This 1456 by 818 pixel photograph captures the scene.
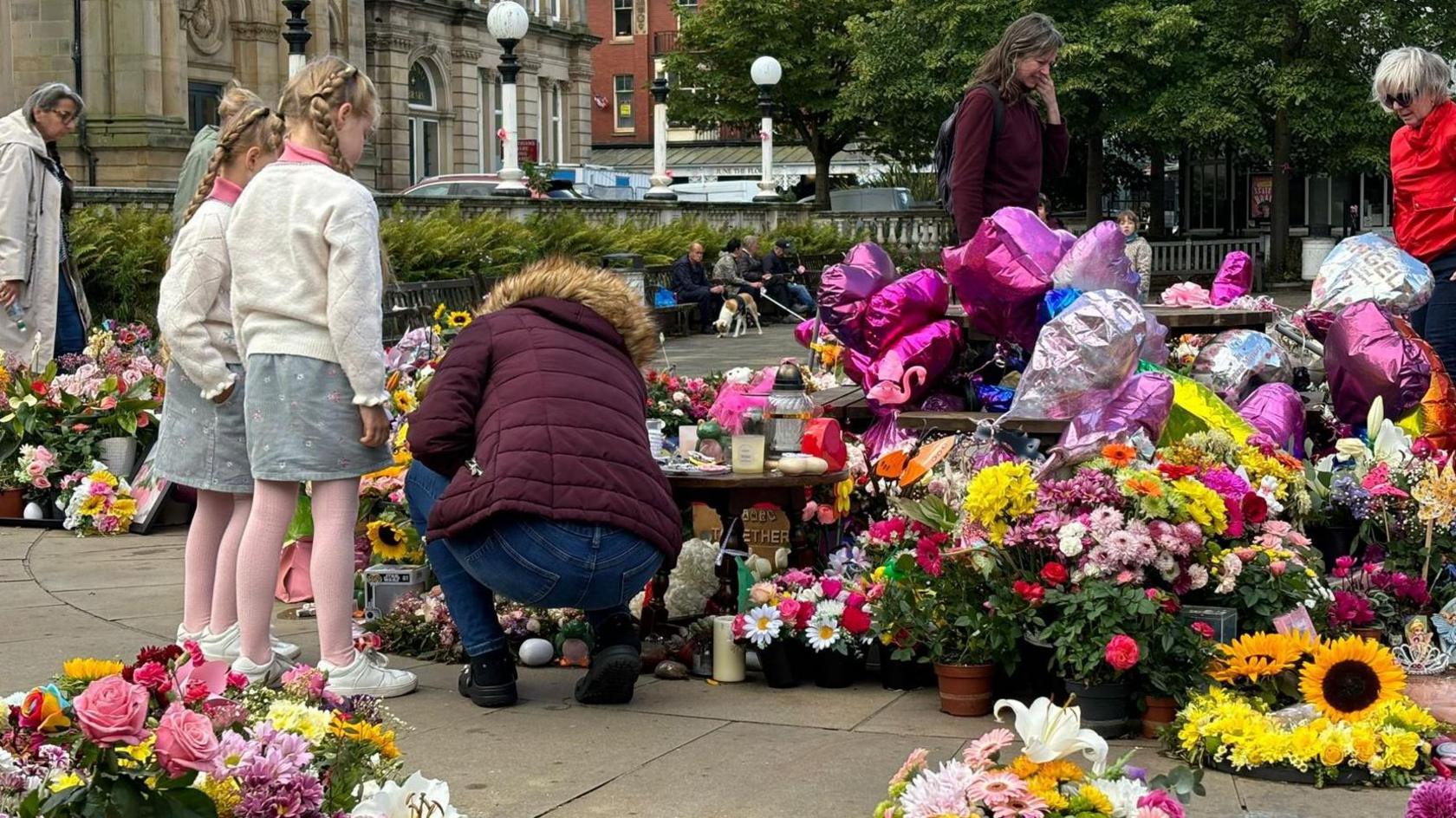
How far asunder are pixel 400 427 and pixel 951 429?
2387mm

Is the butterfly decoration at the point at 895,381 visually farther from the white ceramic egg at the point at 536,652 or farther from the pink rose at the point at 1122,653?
the pink rose at the point at 1122,653

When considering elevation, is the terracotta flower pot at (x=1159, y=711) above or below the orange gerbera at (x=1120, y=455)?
below

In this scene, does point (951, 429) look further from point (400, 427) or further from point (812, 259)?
point (812, 259)

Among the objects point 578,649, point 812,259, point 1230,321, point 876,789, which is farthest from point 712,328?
point 876,789

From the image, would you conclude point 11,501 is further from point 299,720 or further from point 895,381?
point 299,720

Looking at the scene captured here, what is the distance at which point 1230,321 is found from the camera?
827cm

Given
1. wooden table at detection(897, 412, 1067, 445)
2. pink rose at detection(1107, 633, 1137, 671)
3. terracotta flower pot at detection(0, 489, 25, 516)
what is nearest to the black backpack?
wooden table at detection(897, 412, 1067, 445)

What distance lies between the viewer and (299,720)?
3.57 m

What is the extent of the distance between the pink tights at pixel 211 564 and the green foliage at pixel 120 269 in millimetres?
8499

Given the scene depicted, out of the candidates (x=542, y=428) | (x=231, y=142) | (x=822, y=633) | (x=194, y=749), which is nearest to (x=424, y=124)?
(x=231, y=142)

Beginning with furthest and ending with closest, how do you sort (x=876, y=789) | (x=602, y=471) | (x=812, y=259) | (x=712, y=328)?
1. (x=812, y=259)
2. (x=712, y=328)
3. (x=602, y=471)
4. (x=876, y=789)

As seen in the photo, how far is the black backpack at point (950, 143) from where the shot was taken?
25.4 feet

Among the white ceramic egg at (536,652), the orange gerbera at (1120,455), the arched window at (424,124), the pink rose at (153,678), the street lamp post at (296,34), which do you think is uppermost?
the arched window at (424,124)

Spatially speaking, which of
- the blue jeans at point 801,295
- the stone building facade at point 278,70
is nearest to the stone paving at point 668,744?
the blue jeans at point 801,295
